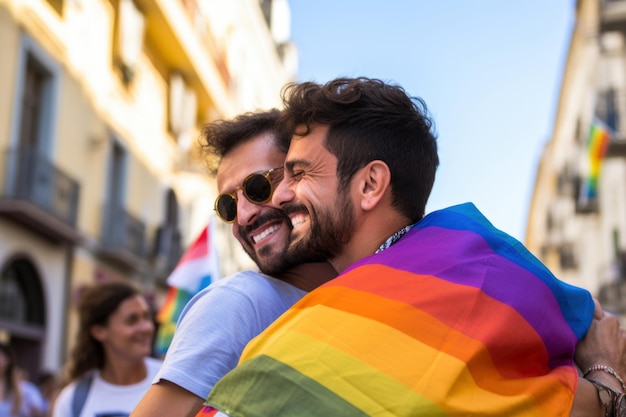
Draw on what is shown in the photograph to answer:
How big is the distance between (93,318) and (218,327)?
3.88m

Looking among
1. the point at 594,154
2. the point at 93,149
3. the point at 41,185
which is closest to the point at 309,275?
the point at 41,185

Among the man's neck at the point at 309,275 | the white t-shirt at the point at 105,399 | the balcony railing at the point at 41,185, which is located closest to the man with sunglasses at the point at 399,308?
the man's neck at the point at 309,275

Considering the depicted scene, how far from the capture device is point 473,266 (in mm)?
1900

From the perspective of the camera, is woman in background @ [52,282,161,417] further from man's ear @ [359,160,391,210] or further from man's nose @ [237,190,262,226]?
man's ear @ [359,160,391,210]

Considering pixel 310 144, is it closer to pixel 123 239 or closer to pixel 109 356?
pixel 109 356

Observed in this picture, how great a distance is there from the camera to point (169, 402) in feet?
6.68

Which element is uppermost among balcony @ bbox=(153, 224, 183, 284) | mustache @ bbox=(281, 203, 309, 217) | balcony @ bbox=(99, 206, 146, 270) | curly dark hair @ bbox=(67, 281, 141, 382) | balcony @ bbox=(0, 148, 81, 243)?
mustache @ bbox=(281, 203, 309, 217)

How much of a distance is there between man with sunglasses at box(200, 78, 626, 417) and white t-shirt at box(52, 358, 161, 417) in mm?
3040

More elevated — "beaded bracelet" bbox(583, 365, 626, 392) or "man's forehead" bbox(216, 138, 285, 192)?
"man's forehead" bbox(216, 138, 285, 192)

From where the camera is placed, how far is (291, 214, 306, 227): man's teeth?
223 cm

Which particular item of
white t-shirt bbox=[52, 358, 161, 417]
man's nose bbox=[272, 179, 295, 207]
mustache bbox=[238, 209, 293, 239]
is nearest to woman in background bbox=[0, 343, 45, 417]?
white t-shirt bbox=[52, 358, 161, 417]

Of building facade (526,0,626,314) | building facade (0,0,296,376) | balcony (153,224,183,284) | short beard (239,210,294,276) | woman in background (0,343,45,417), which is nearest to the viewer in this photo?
short beard (239,210,294,276)

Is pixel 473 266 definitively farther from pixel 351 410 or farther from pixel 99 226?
pixel 99 226

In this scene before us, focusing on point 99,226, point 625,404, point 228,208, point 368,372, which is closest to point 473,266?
point 368,372
